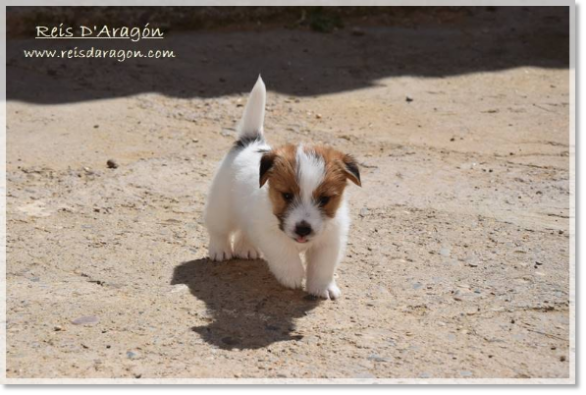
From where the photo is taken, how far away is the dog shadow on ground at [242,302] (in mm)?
5262

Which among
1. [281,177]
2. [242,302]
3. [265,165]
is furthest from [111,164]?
[281,177]

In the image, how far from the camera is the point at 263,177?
5457 millimetres

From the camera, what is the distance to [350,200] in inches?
306

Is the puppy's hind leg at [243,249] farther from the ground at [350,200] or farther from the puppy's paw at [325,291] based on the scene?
the puppy's paw at [325,291]

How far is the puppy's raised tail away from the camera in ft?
20.4

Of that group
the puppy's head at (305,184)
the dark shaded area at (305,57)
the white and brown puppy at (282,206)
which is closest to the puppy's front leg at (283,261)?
the white and brown puppy at (282,206)

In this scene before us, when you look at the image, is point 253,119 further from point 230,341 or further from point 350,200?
point 230,341

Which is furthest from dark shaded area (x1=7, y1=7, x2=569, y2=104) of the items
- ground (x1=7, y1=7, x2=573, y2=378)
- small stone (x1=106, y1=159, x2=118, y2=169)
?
small stone (x1=106, y1=159, x2=118, y2=169)

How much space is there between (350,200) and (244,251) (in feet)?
5.09

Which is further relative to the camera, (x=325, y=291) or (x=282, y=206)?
(x=325, y=291)

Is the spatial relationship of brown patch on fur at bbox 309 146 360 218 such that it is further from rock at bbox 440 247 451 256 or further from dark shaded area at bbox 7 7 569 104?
dark shaded area at bbox 7 7 569 104

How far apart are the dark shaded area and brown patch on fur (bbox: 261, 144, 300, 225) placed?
514cm

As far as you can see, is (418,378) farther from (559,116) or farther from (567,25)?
(567,25)

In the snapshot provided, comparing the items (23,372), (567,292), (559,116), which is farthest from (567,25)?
(23,372)
